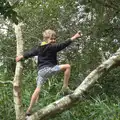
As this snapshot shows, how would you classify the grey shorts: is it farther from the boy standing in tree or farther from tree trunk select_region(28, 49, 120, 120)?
tree trunk select_region(28, 49, 120, 120)

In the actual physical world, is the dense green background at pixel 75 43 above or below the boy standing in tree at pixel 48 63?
below

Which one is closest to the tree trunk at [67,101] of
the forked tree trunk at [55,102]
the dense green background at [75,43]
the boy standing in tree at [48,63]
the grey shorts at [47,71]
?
the forked tree trunk at [55,102]

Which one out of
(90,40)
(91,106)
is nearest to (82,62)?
(90,40)

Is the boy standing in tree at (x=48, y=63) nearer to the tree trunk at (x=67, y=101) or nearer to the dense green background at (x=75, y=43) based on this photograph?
the tree trunk at (x=67, y=101)

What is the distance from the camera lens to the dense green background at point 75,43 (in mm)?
7125

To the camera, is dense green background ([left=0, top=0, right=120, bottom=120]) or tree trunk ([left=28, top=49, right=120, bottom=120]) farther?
dense green background ([left=0, top=0, right=120, bottom=120])

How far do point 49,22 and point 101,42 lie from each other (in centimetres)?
165

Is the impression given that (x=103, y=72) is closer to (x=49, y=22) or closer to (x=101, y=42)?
(x=101, y=42)

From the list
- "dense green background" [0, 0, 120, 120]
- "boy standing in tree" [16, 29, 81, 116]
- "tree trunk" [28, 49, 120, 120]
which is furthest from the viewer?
"dense green background" [0, 0, 120, 120]

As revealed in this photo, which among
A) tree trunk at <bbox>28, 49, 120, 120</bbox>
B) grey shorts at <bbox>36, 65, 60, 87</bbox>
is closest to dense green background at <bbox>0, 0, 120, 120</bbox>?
tree trunk at <bbox>28, 49, 120, 120</bbox>

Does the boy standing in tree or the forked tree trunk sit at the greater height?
the boy standing in tree

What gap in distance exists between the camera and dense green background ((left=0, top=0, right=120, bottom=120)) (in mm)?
7125

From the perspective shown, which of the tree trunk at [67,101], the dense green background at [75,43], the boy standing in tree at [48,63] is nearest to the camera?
the tree trunk at [67,101]

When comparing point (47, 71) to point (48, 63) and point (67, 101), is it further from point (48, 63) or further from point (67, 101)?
point (67, 101)
